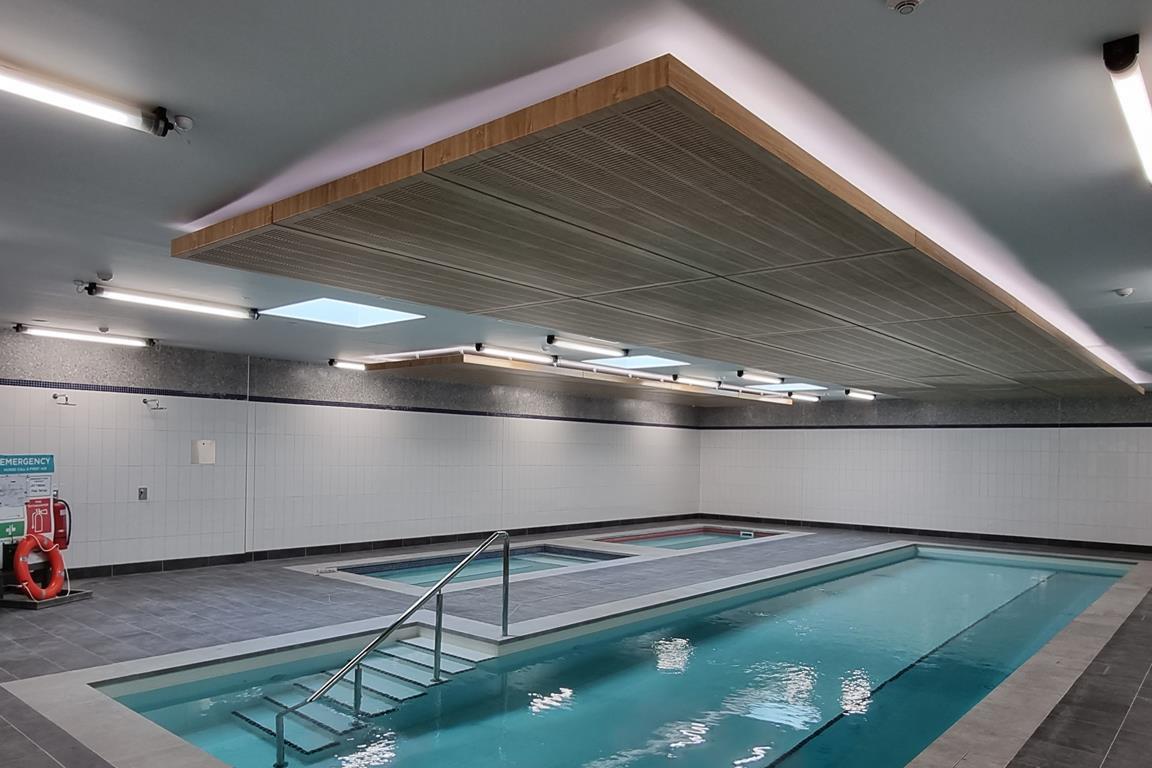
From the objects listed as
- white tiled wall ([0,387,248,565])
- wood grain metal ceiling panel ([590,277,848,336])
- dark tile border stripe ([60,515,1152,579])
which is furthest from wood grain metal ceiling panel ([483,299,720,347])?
dark tile border stripe ([60,515,1152,579])

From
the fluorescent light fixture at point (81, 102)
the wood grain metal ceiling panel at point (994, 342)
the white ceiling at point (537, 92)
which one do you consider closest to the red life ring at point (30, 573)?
the white ceiling at point (537, 92)

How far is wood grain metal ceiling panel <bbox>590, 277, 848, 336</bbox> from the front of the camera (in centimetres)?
518

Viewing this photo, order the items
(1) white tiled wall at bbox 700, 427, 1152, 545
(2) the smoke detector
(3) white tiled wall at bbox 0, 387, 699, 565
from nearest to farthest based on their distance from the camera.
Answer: (2) the smoke detector → (3) white tiled wall at bbox 0, 387, 699, 565 → (1) white tiled wall at bbox 700, 427, 1152, 545

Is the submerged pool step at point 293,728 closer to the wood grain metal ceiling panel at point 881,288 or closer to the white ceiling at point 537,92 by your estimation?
the white ceiling at point 537,92

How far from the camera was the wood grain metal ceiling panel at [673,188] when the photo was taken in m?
2.59

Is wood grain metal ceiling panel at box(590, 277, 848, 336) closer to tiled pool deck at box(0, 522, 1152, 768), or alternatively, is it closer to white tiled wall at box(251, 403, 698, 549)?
tiled pool deck at box(0, 522, 1152, 768)

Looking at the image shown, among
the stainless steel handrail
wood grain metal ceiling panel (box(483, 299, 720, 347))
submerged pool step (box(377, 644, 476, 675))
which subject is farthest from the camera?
wood grain metal ceiling panel (box(483, 299, 720, 347))

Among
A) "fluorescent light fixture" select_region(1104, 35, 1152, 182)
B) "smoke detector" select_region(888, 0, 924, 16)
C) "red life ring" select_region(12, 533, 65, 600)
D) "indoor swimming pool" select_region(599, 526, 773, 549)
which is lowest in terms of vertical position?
"indoor swimming pool" select_region(599, 526, 773, 549)

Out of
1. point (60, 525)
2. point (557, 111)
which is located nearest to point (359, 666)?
point (557, 111)

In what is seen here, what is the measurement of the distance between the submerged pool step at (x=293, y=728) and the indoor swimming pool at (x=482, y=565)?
13.5ft

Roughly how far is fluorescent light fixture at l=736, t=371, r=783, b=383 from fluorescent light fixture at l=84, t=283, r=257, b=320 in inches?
273

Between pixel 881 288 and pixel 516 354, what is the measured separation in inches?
225

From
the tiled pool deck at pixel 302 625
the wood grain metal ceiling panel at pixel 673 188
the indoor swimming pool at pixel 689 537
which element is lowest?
the indoor swimming pool at pixel 689 537

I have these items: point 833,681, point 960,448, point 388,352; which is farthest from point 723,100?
point 960,448
